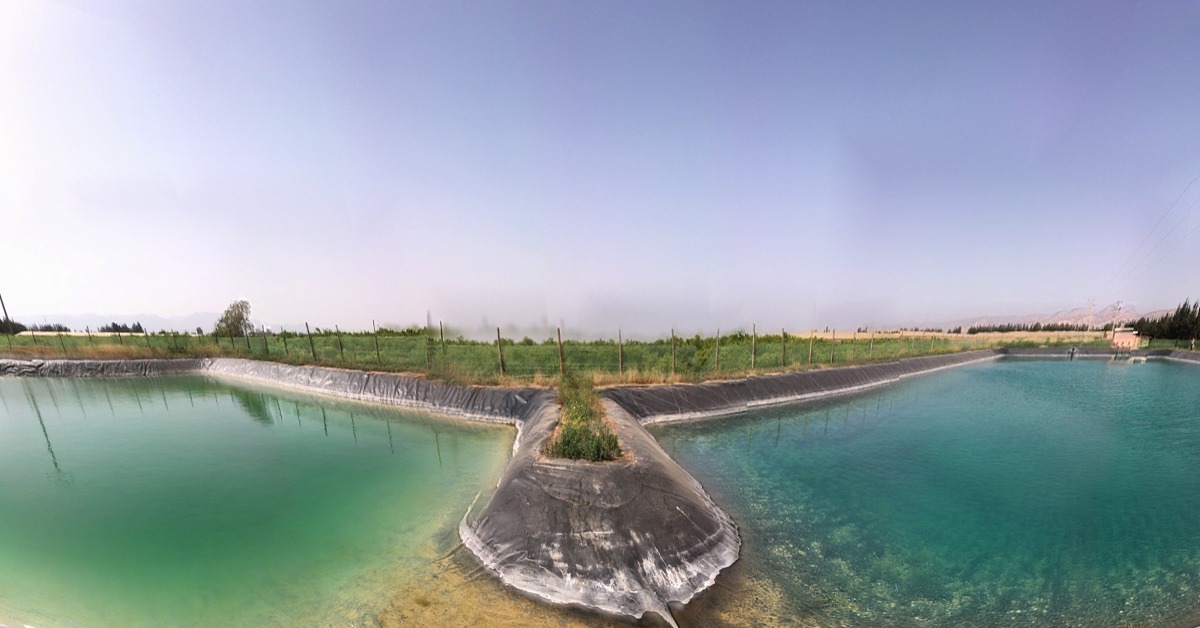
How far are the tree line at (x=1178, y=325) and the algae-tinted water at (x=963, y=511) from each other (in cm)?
4007

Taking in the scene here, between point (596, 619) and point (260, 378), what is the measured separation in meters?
21.7

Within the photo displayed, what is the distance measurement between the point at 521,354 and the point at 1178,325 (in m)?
60.1

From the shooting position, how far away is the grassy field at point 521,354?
593 inches

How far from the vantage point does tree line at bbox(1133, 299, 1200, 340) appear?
36603 millimetres

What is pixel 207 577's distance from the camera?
481cm

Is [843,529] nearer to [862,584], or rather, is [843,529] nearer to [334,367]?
[862,584]

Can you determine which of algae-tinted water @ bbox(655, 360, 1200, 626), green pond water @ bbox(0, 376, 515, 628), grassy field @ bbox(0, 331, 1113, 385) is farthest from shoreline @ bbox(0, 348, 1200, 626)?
grassy field @ bbox(0, 331, 1113, 385)

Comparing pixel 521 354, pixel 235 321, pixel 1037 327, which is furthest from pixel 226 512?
pixel 1037 327

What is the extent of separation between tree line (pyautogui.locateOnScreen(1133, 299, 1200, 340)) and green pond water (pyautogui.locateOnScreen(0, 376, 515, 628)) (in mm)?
60448

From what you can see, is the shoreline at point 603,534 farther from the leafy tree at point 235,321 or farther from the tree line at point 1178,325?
the tree line at point 1178,325

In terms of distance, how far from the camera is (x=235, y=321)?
32.2 meters

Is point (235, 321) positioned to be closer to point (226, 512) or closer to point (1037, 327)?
point (226, 512)

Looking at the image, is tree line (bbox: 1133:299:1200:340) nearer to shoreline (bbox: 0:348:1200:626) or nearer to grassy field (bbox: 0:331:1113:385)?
grassy field (bbox: 0:331:1113:385)

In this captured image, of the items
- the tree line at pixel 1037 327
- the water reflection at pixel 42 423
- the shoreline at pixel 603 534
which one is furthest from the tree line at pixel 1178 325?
the water reflection at pixel 42 423
